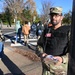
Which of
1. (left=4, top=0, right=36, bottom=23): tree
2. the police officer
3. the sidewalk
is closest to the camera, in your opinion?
the police officer

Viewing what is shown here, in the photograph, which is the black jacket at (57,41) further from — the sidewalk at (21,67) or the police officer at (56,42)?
the sidewalk at (21,67)

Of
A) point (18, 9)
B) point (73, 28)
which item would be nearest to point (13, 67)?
point (73, 28)

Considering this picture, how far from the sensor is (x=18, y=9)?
7062cm

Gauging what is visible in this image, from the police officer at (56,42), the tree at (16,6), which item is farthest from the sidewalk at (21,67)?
the tree at (16,6)

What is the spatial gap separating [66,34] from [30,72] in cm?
431

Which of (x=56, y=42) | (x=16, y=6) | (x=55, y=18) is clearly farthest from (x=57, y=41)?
(x=16, y=6)

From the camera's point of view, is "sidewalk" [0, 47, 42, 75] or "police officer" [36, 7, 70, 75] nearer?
"police officer" [36, 7, 70, 75]

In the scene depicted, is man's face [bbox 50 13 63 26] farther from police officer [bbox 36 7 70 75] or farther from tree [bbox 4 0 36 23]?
tree [bbox 4 0 36 23]

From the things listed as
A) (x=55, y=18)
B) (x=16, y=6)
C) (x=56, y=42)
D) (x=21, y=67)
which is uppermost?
(x=16, y=6)

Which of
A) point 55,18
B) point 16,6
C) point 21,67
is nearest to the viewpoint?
point 55,18

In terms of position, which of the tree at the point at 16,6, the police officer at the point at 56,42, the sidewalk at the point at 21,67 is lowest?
the sidewalk at the point at 21,67

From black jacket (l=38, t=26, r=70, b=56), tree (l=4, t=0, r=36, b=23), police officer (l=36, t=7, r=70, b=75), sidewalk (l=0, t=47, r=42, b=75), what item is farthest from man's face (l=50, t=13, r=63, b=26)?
tree (l=4, t=0, r=36, b=23)

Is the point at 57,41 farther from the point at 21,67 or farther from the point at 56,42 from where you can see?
the point at 21,67

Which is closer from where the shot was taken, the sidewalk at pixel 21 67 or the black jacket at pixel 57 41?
the black jacket at pixel 57 41
